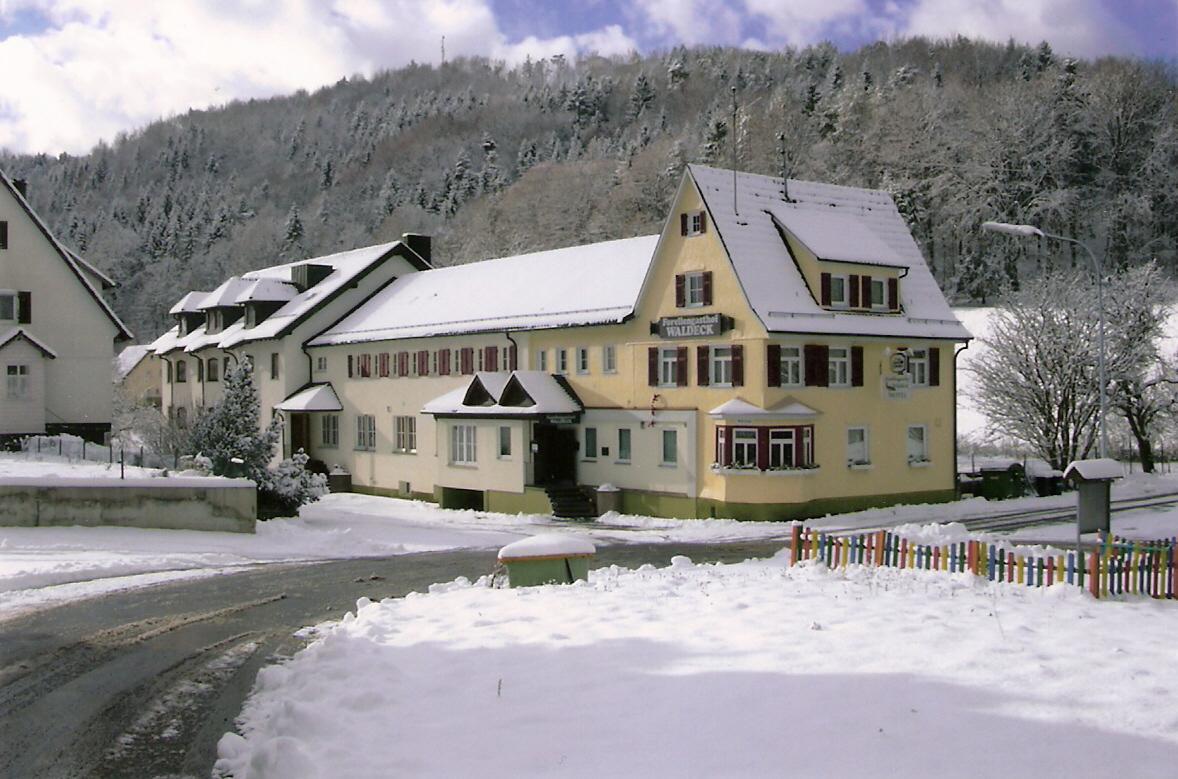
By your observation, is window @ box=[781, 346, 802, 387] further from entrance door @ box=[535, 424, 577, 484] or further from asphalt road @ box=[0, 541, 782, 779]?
asphalt road @ box=[0, 541, 782, 779]

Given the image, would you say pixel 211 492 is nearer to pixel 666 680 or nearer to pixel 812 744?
pixel 666 680

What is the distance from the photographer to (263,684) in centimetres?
1280

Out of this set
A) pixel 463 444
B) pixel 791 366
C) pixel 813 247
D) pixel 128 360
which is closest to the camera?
pixel 791 366

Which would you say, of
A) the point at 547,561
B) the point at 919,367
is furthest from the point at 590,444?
the point at 547,561

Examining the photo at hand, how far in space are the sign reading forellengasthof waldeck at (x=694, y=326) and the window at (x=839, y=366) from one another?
356 cm

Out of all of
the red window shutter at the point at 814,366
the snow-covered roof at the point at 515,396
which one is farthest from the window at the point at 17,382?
the red window shutter at the point at 814,366

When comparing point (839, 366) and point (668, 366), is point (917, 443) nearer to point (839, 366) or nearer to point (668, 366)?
point (839, 366)

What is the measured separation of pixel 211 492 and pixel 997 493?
26822mm

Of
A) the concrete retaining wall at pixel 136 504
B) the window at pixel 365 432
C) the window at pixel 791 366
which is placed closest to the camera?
the concrete retaining wall at pixel 136 504

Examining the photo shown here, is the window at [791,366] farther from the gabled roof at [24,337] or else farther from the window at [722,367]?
the gabled roof at [24,337]

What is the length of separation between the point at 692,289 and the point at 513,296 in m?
10.2

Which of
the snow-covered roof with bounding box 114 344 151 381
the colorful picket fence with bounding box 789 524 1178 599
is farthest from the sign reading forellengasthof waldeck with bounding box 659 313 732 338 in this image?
the snow-covered roof with bounding box 114 344 151 381

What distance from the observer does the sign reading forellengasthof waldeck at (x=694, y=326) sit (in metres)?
34.1

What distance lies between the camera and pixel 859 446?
35.6 meters
